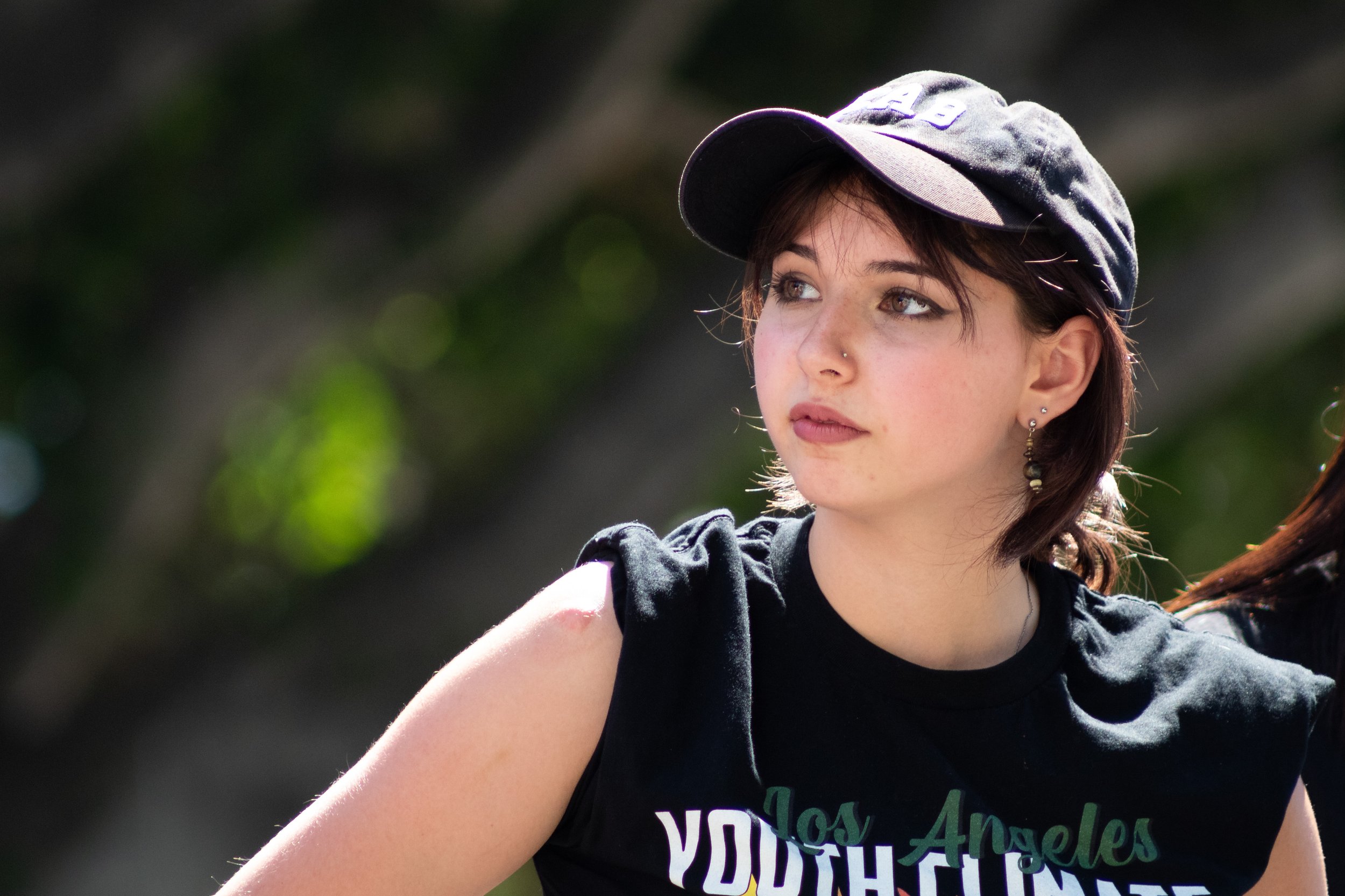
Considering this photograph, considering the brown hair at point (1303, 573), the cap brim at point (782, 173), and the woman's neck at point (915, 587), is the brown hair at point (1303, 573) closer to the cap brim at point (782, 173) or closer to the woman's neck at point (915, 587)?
the woman's neck at point (915, 587)

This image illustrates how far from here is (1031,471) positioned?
1861mm

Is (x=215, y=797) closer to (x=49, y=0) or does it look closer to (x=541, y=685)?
(x=49, y=0)

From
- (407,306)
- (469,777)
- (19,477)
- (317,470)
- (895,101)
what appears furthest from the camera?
(317,470)

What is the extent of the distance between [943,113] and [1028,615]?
699 millimetres

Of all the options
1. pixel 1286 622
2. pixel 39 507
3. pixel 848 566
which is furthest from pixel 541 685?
pixel 39 507

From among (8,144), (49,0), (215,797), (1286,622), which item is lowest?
(215,797)

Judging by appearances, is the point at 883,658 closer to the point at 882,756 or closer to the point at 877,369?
the point at 882,756

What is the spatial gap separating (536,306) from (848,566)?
4887 mm

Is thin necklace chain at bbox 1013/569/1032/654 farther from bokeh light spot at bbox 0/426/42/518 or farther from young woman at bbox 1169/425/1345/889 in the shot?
bokeh light spot at bbox 0/426/42/518

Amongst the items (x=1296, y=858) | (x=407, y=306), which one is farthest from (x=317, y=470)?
(x=1296, y=858)

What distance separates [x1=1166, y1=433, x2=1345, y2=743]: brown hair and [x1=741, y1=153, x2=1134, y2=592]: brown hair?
426 mm

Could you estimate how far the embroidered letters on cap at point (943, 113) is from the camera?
66.5 inches

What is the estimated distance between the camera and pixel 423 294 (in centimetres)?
536

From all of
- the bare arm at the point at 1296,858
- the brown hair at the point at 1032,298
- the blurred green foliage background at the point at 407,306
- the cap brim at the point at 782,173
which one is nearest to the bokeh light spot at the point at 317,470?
the blurred green foliage background at the point at 407,306
